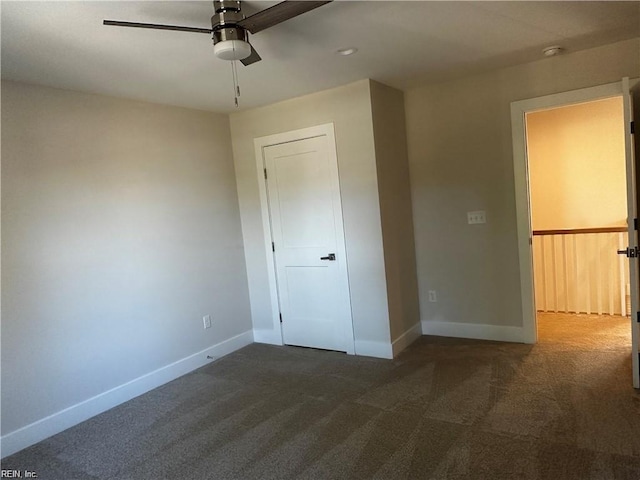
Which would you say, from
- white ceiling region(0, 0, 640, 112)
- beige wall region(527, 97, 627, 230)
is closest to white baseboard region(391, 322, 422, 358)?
beige wall region(527, 97, 627, 230)

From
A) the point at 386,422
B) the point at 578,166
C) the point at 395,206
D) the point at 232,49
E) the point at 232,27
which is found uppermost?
the point at 232,27

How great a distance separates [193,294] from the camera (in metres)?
3.91

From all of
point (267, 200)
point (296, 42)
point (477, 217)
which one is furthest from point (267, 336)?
point (296, 42)

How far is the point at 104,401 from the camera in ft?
10.5

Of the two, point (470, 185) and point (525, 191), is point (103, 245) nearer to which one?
point (470, 185)

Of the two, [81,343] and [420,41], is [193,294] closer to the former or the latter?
[81,343]

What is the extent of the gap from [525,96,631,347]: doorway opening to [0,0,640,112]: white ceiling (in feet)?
5.14

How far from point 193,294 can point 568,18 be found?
11.5 ft

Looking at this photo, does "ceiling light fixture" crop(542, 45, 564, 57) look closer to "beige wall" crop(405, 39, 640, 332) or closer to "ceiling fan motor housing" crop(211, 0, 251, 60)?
"beige wall" crop(405, 39, 640, 332)

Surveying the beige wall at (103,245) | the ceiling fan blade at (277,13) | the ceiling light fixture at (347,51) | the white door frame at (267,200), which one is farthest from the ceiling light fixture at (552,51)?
the beige wall at (103,245)

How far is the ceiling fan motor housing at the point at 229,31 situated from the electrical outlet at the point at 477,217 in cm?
263

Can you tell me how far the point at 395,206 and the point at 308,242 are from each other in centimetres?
88

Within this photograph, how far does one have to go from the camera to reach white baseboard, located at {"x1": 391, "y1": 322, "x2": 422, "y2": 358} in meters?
3.76

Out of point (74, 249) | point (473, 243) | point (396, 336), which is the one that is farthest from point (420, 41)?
point (74, 249)
